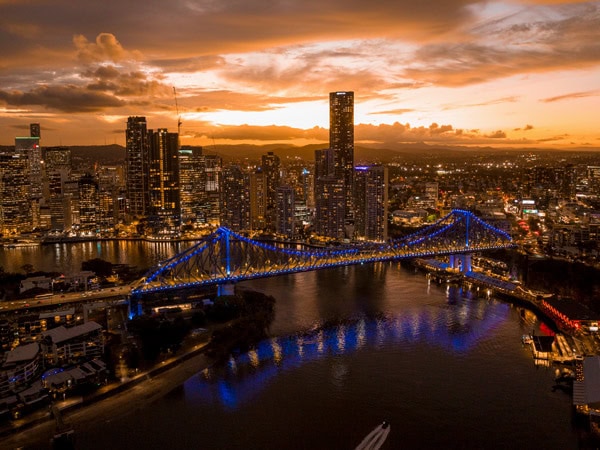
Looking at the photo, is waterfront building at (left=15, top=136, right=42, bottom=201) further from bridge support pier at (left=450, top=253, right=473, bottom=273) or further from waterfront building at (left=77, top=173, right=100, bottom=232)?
→ bridge support pier at (left=450, top=253, right=473, bottom=273)

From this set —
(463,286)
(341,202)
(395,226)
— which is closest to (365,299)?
(463,286)

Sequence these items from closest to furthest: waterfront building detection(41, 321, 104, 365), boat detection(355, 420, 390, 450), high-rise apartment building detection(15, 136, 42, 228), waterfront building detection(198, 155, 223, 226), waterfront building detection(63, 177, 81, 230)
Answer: boat detection(355, 420, 390, 450) < waterfront building detection(41, 321, 104, 365) < waterfront building detection(63, 177, 81, 230) < high-rise apartment building detection(15, 136, 42, 228) < waterfront building detection(198, 155, 223, 226)

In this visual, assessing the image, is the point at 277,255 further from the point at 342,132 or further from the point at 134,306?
the point at 342,132

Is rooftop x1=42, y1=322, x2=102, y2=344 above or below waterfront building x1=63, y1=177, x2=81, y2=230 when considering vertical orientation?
below

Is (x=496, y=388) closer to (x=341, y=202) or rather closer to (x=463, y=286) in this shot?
(x=463, y=286)

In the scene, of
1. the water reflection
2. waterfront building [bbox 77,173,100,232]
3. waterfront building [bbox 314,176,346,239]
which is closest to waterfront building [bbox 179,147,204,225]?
waterfront building [bbox 77,173,100,232]

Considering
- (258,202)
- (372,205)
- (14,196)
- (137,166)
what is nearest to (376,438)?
(372,205)
